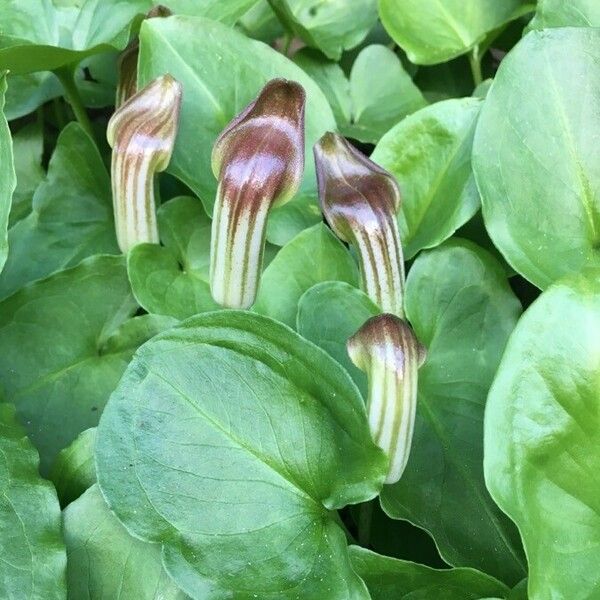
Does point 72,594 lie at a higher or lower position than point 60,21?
lower

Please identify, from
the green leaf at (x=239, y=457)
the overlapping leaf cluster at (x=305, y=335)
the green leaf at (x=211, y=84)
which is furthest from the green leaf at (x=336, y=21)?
the green leaf at (x=239, y=457)

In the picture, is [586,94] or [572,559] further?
[586,94]

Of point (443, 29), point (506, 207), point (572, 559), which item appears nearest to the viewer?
point (572, 559)

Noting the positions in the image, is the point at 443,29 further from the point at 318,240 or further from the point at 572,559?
the point at 572,559

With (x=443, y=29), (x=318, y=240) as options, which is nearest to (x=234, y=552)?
(x=318, y=240)

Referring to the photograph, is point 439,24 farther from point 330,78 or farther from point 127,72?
point 127,72

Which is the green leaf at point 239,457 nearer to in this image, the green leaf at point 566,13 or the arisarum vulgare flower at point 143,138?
the arisarum vulgare flower at point 143,138

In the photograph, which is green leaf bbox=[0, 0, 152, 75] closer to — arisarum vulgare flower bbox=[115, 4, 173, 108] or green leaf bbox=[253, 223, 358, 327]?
arisarum vulgare flower bbox=[115, 4, 173, 108]
